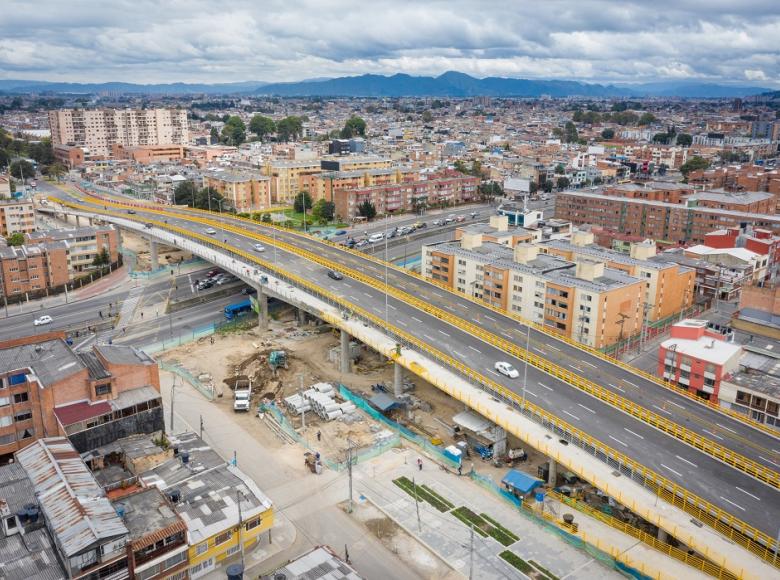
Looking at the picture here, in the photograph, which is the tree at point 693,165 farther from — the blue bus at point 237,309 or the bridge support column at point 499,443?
the bridge support column at point 499,443

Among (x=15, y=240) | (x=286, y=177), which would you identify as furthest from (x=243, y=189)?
(x=15, y=240)

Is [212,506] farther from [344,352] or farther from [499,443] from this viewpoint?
[344,352]

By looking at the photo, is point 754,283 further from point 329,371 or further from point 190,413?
point 190,413

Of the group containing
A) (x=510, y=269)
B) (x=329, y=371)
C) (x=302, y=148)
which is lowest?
(x=329, y=371)

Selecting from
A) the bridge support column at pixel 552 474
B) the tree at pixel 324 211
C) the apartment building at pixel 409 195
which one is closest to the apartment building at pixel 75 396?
the bridge support column at pixel 552 474

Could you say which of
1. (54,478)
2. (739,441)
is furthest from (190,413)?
(739,441)

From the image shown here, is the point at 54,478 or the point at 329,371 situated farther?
the point at 329,371
